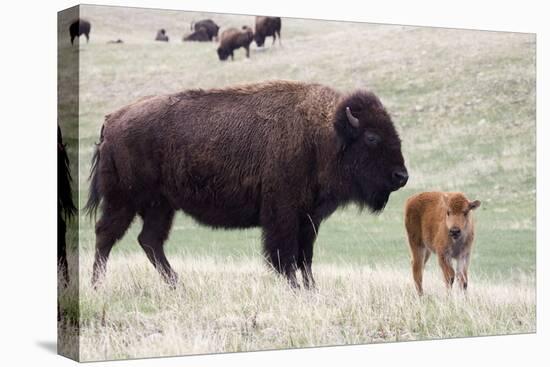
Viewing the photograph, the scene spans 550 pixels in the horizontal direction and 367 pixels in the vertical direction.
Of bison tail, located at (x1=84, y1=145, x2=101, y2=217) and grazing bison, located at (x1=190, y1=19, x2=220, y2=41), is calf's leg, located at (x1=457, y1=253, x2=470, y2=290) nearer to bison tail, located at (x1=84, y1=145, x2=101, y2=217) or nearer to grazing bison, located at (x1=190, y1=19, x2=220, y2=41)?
grazing bison, located at (x1=190, y1=19, x2=220, y2=41)

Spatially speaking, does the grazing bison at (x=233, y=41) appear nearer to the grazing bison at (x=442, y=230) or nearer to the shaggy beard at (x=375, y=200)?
the shaggy beard at (x=375, y=200)

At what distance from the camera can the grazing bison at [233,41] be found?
10391 mm

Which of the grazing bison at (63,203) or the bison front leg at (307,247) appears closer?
the grazing bison at (63,203)

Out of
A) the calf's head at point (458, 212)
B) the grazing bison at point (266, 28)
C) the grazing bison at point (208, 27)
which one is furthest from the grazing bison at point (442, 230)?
the grazing bison at point (208, 27)

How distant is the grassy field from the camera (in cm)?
933

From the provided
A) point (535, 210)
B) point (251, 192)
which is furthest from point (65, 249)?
point (535, 210)

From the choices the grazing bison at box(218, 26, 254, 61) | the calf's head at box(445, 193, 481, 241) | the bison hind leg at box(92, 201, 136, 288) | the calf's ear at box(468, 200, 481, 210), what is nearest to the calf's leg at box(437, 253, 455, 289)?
the calf's head at box(445, 193, 481, 241)

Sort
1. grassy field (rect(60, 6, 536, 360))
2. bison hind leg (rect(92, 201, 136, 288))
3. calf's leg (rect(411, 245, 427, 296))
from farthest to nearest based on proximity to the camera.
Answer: calf's leg (rect(411, 245, 427, 296)) → bison hind leg (rect(92, 201, 136, 288)) → grassy field (rect(60, 6, 536, 360))

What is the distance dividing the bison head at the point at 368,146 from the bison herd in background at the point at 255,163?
0.03 feet

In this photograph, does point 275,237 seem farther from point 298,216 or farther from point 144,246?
point 144,246

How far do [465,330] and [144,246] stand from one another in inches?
131

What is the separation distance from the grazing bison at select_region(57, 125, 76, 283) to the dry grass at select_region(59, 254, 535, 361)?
216 millimetres

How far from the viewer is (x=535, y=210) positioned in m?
11.5

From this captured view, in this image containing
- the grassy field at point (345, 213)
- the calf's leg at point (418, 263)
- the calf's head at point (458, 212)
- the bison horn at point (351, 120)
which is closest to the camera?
the grassy field at point (345, 213)
